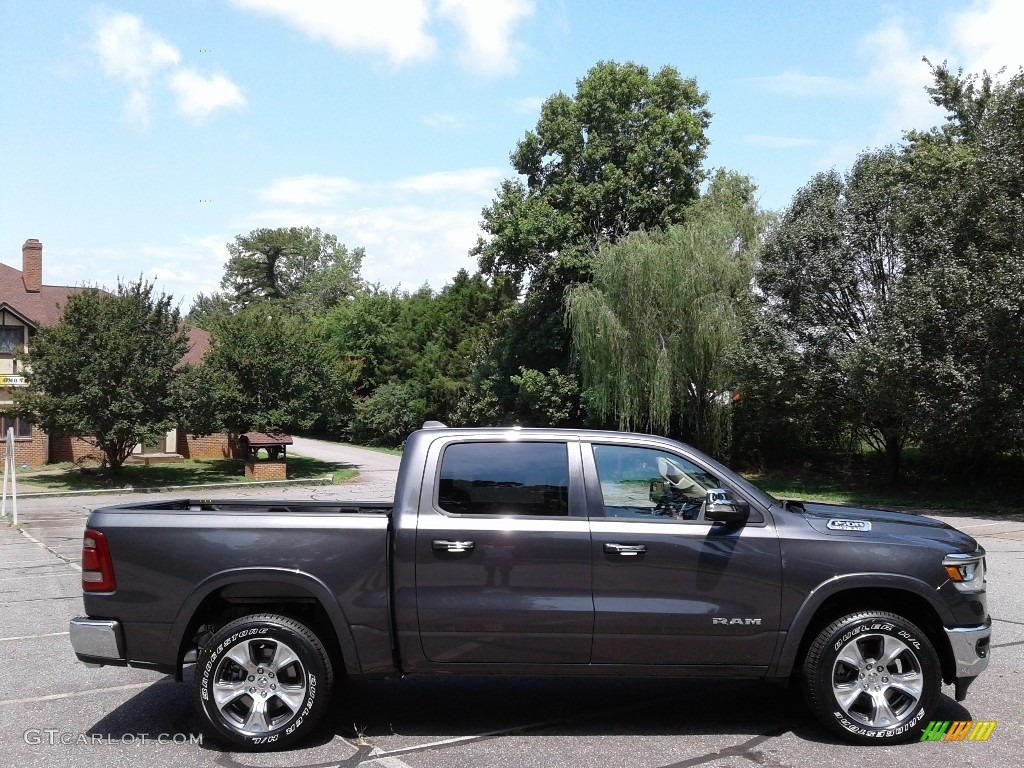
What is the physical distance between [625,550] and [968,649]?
198 cm

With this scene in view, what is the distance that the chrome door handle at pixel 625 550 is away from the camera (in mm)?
4965

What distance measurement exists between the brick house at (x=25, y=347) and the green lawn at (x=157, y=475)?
40.0 inches

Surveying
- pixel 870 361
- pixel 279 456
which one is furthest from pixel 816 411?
pixel 279 456

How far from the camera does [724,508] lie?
4.93 meters

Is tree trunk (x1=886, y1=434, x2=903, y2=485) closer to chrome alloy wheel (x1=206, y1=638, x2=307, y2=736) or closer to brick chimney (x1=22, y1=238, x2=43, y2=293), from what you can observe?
chrome alloy wheel (x1=206, y1=638, x2=307, y2=736)

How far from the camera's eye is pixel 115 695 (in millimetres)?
6066

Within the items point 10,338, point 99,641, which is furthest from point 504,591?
point 10,338

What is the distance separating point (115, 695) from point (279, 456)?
2688 cm

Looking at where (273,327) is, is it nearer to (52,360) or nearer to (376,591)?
(52,360)

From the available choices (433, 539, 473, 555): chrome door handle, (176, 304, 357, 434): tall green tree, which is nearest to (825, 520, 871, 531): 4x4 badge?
(433, 539, 473, 555): chrome door handle

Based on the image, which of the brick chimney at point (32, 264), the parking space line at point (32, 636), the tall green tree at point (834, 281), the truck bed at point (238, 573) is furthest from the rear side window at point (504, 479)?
the brick chimney at point (32, 264)

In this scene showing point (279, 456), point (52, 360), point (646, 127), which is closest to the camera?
point (52, 360)

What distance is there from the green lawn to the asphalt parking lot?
71.3 ft

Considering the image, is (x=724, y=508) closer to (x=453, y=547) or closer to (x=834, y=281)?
(x=453, y=547)
